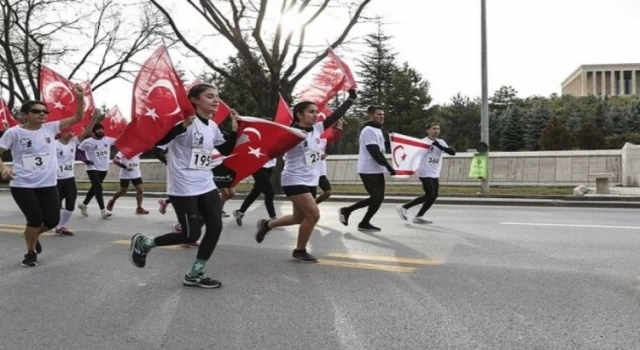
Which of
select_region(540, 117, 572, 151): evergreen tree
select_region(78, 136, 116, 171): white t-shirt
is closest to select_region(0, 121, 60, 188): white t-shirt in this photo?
select_region(78, 136, 116, 171): white t-shirt

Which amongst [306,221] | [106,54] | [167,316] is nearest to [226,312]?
[167,316]

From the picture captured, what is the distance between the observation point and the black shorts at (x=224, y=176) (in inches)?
282

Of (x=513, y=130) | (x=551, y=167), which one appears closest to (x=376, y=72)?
(x=513, y=130)

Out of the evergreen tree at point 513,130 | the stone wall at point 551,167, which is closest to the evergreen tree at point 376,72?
the evergreen tree at point 513,130

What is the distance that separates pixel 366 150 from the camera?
844cm

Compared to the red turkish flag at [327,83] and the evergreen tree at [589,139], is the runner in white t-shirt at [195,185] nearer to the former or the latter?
the red turkish flag at [327,83]

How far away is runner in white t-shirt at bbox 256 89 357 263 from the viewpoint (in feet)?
20.1

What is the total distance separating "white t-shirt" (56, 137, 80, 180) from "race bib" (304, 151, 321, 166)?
4.15m

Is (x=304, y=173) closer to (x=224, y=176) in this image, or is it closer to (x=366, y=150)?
(x=224, y=176)

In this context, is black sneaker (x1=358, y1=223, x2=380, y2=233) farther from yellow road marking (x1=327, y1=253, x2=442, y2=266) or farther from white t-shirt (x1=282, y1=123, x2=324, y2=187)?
white t-shirt (x1=282, y1=123, x2=324, y2=187)

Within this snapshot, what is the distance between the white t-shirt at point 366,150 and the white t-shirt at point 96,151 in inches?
214

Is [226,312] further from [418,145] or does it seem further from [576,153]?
[576,153]

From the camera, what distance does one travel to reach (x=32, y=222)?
20.5ft

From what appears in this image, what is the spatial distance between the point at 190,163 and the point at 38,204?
2.28m
